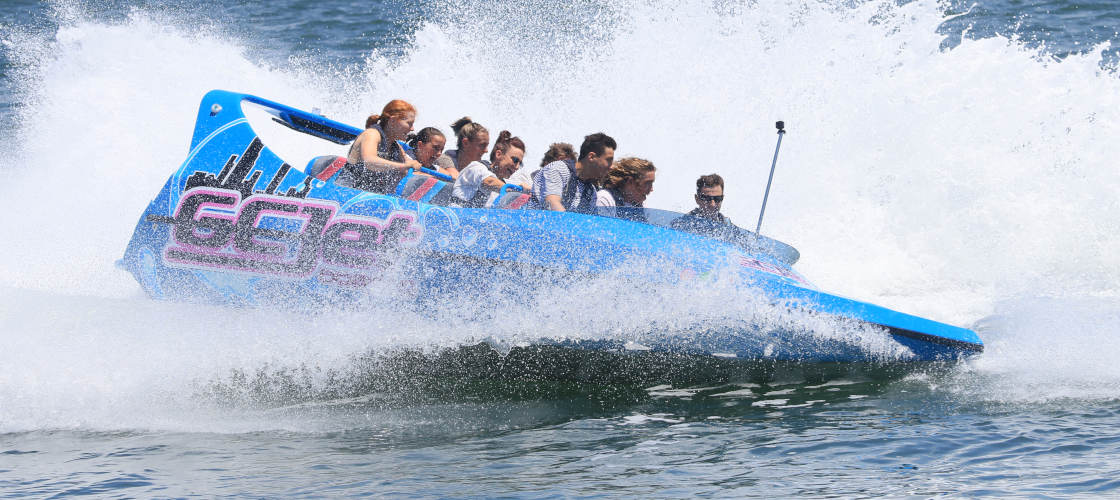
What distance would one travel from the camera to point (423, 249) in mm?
5387

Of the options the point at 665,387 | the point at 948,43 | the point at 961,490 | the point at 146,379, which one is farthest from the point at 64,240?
the point at 948,43

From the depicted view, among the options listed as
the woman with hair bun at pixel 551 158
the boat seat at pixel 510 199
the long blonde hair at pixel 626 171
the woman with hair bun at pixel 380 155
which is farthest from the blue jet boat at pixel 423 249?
the woman with hair bun at pixel 551 158

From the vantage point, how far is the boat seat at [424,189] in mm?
6070

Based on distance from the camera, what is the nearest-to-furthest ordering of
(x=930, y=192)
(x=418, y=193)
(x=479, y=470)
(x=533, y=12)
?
(x=479, y=470) → (x=418, y=193) → (x=930, y=192) → (x=533, y=12)

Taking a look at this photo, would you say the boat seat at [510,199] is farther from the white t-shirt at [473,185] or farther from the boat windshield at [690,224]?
the boat windshield at [690,224]

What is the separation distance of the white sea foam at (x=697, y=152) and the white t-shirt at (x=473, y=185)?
42.2 inches

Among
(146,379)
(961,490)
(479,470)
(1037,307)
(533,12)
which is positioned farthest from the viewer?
(533,12)

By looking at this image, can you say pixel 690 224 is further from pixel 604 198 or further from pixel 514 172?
pixel 514 172

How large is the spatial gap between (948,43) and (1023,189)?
370 centimetres

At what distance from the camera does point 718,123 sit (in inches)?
459

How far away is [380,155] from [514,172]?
881mm

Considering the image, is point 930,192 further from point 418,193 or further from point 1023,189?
point 418,193

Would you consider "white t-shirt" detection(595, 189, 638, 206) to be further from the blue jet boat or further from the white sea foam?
the white sea foam

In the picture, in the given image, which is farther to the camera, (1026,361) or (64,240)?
(64,240)
